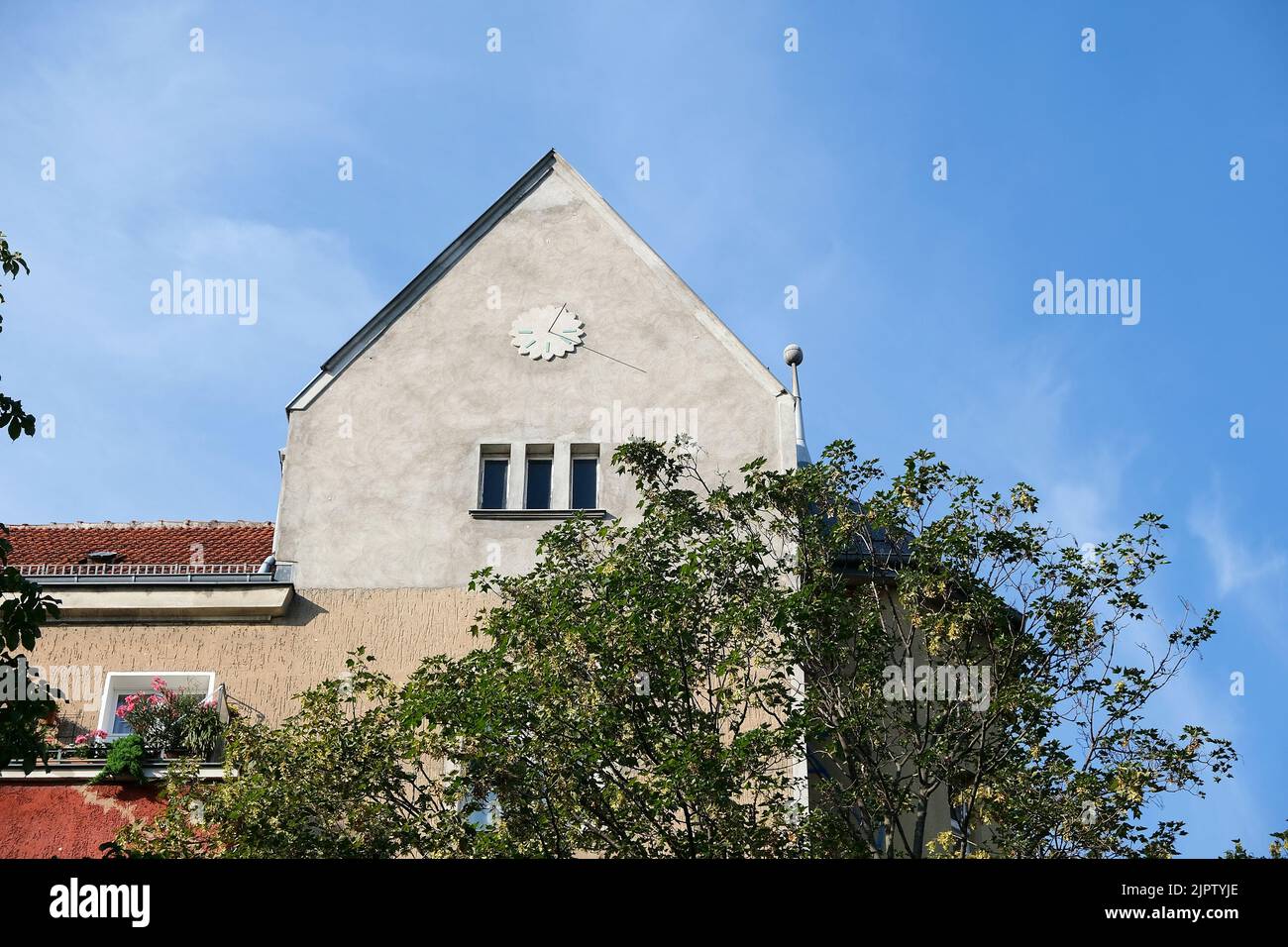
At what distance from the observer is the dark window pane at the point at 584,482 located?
25.0 metres

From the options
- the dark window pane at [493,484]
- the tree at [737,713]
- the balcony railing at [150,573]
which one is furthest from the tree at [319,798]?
the dark window pane at [493,484]

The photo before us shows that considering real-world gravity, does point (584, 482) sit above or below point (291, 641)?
above

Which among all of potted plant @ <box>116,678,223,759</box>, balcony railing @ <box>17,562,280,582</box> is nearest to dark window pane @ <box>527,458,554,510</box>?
balcony railing @ <box>17,562,280,582</box>

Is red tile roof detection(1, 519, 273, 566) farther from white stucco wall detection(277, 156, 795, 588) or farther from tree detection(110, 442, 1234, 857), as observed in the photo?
tree detection(110, 442, 1234, 857)

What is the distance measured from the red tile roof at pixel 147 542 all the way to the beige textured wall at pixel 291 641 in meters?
1.78

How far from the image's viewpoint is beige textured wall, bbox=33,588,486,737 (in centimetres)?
2344

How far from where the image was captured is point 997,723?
17828mm

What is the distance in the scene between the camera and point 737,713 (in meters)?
18.1

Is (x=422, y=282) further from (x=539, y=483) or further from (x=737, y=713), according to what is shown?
(x=737, y=713)

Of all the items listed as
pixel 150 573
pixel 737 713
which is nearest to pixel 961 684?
pixel 737 713

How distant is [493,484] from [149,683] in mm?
6234

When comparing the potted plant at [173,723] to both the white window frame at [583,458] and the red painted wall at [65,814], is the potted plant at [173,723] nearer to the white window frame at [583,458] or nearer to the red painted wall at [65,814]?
the red painted wall at [65,814]

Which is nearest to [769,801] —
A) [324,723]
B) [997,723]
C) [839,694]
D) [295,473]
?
[839,694]
